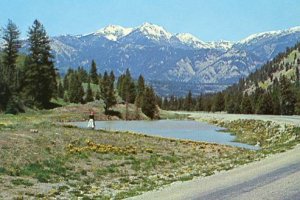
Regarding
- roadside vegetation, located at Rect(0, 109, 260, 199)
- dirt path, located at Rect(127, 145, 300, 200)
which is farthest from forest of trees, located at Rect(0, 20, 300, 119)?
dirt path, located at Rect(127, 145, 300, 200)

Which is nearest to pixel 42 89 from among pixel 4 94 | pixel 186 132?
pixel 4 94

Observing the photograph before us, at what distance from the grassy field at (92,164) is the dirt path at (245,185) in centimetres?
128

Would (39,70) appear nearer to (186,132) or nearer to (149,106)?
(149,106)

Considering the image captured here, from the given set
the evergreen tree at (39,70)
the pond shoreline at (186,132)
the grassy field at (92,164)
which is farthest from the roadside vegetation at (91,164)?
the evergreen tree at (39,70)

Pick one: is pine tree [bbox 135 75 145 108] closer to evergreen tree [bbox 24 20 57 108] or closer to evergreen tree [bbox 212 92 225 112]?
evergreen tree [bbox 24 20 57 108]

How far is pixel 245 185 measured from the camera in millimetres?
21500

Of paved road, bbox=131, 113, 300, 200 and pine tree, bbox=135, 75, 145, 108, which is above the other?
pine tree, bbox=135, 75, 145, 108

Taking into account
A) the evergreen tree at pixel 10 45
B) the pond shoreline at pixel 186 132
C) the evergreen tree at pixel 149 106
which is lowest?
the pond shoreline at pixel 186 132

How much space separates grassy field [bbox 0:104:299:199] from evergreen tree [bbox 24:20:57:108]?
67314 mm

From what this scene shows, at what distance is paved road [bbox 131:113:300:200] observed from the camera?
1909cm

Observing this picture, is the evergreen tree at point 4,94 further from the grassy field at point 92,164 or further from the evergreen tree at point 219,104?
the evergreen tree at point 219,104

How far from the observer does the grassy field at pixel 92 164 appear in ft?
72.8

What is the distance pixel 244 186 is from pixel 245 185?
265 millimetres

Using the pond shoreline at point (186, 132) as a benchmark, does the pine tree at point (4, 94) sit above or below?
above
